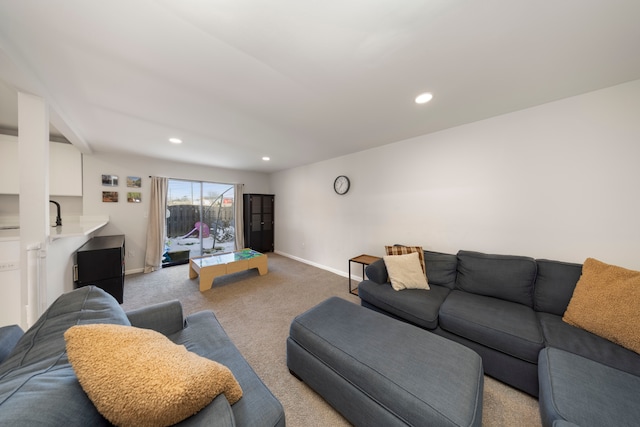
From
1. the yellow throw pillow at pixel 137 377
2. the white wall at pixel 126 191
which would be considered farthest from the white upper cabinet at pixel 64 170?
the yellow throw pillow at pixel 137 377

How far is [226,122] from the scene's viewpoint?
2344 mm

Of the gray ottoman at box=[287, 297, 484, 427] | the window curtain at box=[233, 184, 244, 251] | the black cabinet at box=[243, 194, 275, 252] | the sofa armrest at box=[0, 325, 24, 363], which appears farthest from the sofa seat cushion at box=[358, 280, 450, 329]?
the window curtain at box=[233, 184, 244, 251]

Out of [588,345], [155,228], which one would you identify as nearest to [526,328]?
[588,345]

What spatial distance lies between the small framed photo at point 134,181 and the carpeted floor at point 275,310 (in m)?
1.72

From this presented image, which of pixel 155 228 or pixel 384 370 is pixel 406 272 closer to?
pixel 384 370

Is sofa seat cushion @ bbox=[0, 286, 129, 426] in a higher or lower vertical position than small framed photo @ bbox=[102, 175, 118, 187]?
lower

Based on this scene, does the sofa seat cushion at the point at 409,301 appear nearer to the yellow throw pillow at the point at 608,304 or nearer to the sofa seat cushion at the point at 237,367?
the yellow throw pillow at the point at 608,304

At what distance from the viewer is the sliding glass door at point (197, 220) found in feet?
14.7

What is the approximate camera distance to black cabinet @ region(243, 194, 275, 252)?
520 centimetres

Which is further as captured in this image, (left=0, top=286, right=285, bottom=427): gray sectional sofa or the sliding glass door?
the sliding glass door

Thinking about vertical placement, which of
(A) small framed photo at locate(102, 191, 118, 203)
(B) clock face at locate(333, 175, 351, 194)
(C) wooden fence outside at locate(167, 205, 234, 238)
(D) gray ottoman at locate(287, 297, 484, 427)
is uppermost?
(B) clock face at locate(333, 175, 351, 194)

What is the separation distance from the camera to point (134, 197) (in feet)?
12.9

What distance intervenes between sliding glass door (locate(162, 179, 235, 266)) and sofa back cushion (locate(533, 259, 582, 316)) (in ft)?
17.8

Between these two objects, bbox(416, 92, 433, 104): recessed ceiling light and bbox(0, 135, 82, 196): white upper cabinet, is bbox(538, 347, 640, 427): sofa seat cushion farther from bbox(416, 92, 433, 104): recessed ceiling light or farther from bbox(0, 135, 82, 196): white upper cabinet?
bbox(0, 135, 82, 196): white upper cabinet
